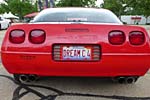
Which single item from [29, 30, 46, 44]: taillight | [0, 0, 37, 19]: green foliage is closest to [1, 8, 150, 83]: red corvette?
[29, 30, 46, 44]: taillight

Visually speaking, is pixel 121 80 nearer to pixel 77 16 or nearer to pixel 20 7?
pixel 77 16

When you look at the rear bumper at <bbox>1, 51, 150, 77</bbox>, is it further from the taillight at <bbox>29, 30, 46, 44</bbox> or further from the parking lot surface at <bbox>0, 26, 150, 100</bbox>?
the parking lot surface at <bbox>0, 26, 150, 100</bbox>

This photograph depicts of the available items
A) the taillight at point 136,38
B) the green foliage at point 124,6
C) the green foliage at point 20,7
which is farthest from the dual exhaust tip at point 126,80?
the green foliage at point 20,7

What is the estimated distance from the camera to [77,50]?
422cm

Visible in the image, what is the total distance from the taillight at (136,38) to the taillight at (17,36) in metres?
1.46

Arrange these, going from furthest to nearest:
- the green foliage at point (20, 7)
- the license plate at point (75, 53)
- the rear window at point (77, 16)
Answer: the green foliage at point (20, 7) → the rear window at point (77, 16) → the license plate at point (75, 53)

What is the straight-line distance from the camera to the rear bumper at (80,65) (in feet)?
13.9

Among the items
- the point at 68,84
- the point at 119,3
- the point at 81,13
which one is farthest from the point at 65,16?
the point at 119,3

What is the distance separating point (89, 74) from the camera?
4316 mm

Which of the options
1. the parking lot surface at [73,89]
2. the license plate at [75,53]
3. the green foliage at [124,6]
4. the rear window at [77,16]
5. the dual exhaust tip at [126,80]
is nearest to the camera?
the license plate at [75,53]

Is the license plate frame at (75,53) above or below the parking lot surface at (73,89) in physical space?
above

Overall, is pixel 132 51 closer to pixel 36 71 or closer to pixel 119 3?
pixel 36 71

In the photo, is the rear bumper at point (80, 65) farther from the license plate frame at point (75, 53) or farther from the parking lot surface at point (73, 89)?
the parking lot surface at point (73, 89)

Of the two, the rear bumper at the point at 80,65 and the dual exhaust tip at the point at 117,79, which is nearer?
the rear bumper at the point at 80,65
